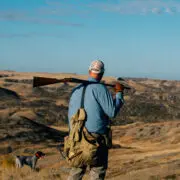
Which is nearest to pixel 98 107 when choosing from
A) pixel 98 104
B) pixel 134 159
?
pixel 98 104

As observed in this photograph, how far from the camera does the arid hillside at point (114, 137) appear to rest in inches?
483

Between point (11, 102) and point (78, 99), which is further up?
point (78, 99)

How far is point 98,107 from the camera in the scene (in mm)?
6836

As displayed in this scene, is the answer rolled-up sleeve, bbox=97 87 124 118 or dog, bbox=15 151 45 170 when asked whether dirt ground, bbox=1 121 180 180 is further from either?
rolled-up sleeve, bbox=97 87 124 118

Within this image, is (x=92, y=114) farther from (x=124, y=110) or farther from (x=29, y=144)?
(x=124, y=110)

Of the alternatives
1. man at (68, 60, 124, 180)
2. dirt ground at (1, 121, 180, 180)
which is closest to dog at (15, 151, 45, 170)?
dirt ground at (1, 121, 180, 180)

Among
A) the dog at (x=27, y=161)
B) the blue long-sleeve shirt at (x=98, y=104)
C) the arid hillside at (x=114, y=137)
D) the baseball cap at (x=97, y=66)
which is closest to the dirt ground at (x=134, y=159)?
the arid hillside at (x=114, y=137)

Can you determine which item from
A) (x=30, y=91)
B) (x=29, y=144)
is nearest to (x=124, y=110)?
(x=30, y=91)

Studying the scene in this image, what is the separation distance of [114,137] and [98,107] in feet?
112

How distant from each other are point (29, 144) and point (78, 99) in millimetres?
26075

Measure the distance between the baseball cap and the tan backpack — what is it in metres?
0.40

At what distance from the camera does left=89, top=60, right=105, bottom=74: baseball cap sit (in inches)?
268

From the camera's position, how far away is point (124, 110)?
67.1 metres

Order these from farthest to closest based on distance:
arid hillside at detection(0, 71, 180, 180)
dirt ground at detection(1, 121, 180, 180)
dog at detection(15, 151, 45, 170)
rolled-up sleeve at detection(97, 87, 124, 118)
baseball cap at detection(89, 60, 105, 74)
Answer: dog at detection(15, 151, 45, 170) < arid hillside at detection(0, 71, 180, 180) < dirt ground at detection(1, 121, 180, 180) < baseball cap at detection(89, 60, 105, 74) < rolled-up sleeve at detection(97, 87, 124, 118)
